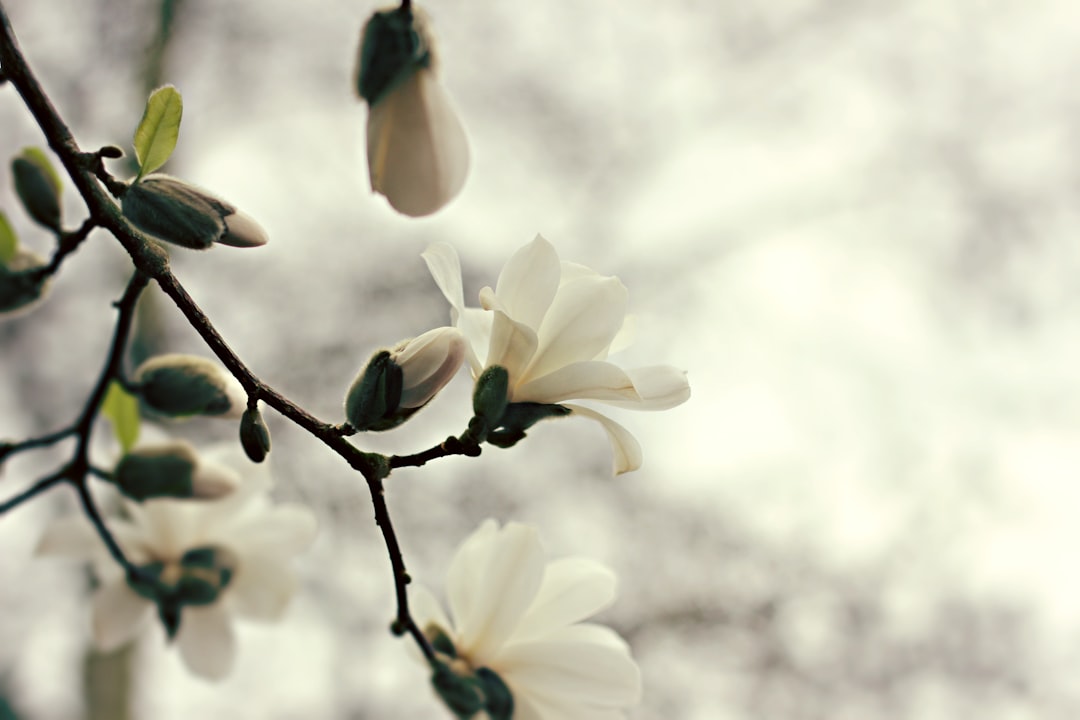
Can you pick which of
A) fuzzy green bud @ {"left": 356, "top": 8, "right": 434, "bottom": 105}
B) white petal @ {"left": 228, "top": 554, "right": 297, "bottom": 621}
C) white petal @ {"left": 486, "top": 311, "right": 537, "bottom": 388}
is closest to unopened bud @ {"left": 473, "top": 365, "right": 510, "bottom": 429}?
white petal @ {"left": 486, "top": 311, "right": 537, "bottom": 388}

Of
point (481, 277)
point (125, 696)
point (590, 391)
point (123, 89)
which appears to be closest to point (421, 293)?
point (481, 277)

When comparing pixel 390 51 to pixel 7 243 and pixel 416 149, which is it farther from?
pixel 7 243

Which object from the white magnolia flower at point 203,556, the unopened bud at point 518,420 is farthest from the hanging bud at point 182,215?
the white magnolia flower at point 203,556

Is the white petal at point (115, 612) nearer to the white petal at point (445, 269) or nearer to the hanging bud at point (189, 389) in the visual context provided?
the hanging bud at point (189, 389)

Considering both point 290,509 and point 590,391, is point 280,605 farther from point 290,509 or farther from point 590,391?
point 590,391

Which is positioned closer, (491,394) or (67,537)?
(491,394)

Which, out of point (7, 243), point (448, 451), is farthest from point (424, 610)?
point (7, 243)

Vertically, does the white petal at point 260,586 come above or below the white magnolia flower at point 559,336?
below
